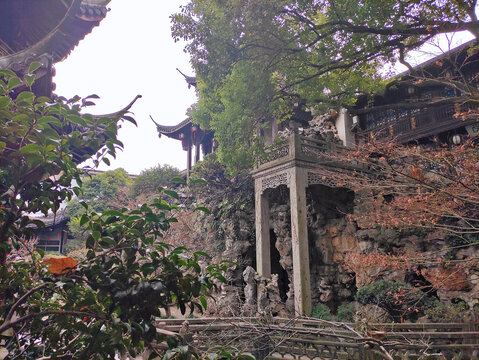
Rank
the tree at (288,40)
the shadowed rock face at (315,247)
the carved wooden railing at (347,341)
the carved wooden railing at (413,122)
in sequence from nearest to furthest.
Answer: the carved wooden railing at (347,341)
the tree at (288,40)
the shadowed rock face at (315,247)
the carved wooden railing at (413,122)

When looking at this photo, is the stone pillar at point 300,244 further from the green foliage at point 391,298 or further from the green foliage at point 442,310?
the green foliage at point 442,310

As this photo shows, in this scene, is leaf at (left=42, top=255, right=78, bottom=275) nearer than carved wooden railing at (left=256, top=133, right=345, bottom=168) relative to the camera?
Yes

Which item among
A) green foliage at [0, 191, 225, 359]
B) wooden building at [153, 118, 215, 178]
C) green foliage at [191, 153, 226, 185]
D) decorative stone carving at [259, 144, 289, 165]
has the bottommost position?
green foliage at [0, 191, 225, 359]

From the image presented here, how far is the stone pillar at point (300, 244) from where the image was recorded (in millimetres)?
8023

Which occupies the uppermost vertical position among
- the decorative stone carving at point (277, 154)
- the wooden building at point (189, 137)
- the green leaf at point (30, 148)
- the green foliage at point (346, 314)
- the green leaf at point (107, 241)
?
the wooden building at point (189, 137)

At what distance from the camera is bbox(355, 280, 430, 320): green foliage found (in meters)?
7.32

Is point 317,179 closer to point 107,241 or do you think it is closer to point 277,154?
point 277,154

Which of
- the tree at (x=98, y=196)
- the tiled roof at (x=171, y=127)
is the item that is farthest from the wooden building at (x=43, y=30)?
the tiled roof at (x=171, y=127)

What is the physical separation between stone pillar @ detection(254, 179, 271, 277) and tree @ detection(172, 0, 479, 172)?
2.58 metres

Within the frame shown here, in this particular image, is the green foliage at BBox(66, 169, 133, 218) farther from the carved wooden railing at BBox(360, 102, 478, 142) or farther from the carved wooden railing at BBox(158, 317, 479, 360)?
the carved wooden railing at BBox(158, 317, 479, 360)

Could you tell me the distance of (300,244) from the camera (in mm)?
8250

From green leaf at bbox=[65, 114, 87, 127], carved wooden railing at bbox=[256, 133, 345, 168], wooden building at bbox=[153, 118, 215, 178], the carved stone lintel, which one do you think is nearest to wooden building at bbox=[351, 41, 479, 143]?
carved wooden railing at bbox=[256, 133, 345, 168]

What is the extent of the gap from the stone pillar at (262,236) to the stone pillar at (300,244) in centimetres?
109

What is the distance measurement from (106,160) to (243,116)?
6.25 meters
